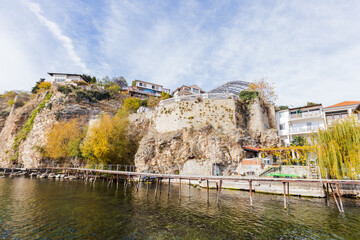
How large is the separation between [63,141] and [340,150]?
50.0m

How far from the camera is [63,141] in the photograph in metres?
43.2

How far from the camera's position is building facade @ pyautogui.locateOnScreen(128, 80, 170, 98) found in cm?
7107

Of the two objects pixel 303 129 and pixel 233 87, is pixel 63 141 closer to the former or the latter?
pixel 303 129

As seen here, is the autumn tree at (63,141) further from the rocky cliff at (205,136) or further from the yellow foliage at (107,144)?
the rocky cliff at (205,136)

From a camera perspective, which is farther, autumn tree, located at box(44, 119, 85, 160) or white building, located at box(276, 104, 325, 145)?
autumn tree, located at box(44, 119, 85, 160)

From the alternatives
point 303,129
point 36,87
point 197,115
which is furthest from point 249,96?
point 36,87

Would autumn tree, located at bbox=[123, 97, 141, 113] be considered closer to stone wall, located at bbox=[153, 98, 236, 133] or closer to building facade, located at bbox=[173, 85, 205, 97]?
building facade, located at bbox=[173, 85, 205, 97]

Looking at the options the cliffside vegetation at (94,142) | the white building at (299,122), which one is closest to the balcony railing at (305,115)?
the white building at (299,122)

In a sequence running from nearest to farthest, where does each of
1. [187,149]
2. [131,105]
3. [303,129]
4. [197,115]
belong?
[187,149]
[303,129]
[197,115]
[131,105]

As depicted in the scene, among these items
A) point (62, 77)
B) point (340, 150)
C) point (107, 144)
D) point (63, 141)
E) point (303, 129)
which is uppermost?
point (62, 77)

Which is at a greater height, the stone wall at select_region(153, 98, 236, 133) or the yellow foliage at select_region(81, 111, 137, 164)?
the stone wall at select_region(153, 98, 236, 133)

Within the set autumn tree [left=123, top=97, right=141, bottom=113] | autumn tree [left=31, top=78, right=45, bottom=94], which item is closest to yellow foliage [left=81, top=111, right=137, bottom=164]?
autumn tree [left=123, top=97, right=141, bottom=113]

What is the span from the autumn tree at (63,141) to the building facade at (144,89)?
1136 inches

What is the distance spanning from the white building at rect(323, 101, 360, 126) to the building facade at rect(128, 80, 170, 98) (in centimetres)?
5589
